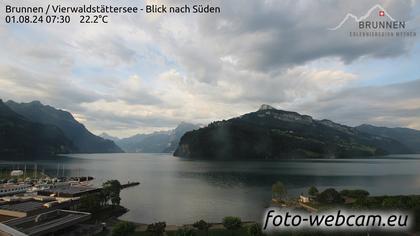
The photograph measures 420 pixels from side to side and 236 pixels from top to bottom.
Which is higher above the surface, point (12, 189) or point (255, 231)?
point (12, 189)

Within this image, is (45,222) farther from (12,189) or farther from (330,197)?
(330,197)

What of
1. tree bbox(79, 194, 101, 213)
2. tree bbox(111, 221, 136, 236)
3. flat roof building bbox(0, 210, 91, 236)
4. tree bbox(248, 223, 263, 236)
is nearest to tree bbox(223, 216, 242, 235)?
tree bbox(248, 223, 263, 236)

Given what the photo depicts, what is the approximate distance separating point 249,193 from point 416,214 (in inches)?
2377

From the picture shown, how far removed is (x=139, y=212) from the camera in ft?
272

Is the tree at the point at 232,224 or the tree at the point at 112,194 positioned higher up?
the tree at the point at 112,194

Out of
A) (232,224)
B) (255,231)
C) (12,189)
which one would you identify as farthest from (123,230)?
(12,189)

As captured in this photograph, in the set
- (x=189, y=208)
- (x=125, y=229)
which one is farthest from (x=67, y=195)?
(x=125, y=229)

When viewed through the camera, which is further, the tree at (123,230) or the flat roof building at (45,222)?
the tree at (123,230)

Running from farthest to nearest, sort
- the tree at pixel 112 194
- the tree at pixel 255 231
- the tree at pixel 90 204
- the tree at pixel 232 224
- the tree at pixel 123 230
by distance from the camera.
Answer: the tree at pixel 112 194
the tree at pixel 90 204
the tree at pixel 232 224
the tree at pixel 123 230
the tree at pixel 255 231

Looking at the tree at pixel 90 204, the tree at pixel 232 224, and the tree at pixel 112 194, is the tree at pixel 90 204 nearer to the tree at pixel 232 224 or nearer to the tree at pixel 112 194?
the tree at pixel 112 194

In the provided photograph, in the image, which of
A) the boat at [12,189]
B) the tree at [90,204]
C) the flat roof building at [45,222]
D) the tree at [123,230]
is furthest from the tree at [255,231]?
the boat at [12,189]

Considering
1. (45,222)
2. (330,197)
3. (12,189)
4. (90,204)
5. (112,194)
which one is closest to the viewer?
(45,222)

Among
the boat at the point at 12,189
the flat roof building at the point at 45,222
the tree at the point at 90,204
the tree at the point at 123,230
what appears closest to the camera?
the flat roof building at the point at 45,222

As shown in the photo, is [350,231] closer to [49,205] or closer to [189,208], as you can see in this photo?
[189,208]
